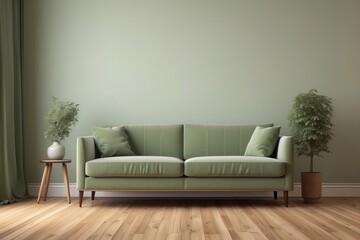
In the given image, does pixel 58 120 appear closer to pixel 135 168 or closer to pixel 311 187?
pixel 135 168

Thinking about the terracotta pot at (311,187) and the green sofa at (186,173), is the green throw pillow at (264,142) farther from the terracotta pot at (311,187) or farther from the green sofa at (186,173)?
the terracotta pot at (311,187)

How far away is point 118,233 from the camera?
10.4 ft

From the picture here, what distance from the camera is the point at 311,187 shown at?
4766 millimetres

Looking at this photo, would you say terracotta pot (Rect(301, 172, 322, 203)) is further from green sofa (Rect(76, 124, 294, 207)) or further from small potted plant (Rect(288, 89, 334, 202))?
green sofa (Rect(76, 124, 294, 207))

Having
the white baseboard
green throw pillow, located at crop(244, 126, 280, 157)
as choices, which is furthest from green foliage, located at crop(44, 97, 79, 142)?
green throw pillow, located at crop(244, 126, 280, 157)

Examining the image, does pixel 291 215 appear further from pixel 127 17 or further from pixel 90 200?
pixel 127 17

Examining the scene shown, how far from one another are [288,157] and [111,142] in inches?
68.9

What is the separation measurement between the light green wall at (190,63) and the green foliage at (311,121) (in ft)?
1.47

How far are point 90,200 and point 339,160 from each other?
280cm

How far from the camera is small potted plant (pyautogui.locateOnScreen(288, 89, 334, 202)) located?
475cm

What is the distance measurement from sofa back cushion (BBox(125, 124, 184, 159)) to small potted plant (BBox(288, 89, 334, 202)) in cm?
122

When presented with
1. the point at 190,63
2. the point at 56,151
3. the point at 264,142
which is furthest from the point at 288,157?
the point at 56,151

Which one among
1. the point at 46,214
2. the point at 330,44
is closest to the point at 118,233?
the point at 46,214

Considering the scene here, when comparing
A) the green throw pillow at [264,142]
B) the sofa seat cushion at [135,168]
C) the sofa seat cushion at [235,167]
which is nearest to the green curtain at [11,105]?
the sofa seat cushion at [135,168]
